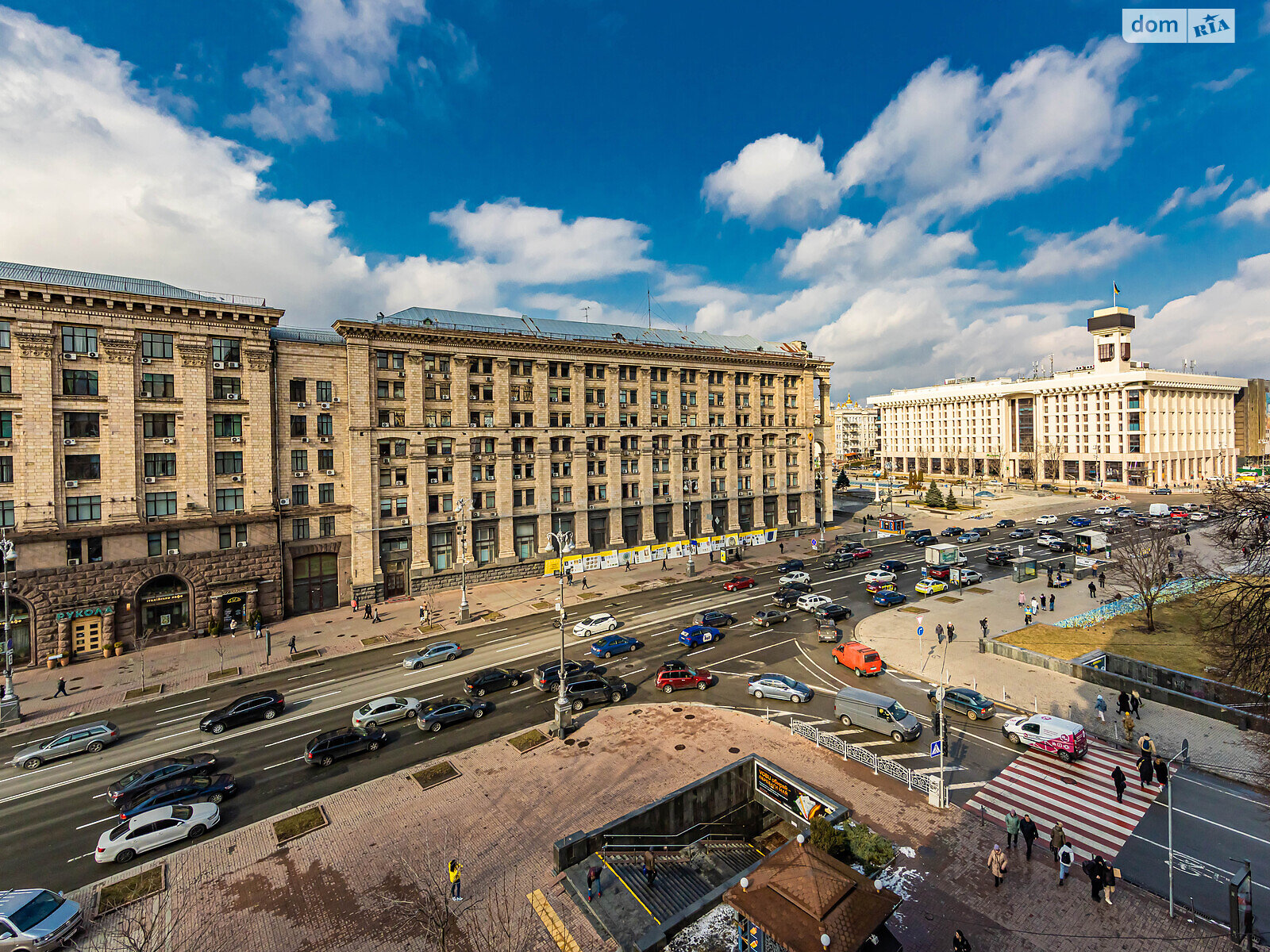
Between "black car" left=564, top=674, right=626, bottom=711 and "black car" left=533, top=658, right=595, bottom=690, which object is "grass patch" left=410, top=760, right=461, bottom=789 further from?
"black car" left=533, top=658, right=595, bottom=690

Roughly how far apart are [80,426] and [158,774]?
33.5 metres

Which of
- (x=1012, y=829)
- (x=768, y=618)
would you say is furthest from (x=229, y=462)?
(x=1012, y=829)

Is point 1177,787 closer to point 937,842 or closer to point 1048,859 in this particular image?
point 1048,859

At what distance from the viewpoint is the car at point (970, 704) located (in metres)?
30.2

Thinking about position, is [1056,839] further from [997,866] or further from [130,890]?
[130,890]

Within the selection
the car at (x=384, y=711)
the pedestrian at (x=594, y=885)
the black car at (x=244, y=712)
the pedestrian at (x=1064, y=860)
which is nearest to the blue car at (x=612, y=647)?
the car at (x=384, y=711)

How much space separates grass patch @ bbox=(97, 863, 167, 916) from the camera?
1872cm

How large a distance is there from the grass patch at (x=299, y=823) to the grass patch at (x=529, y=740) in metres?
8.57

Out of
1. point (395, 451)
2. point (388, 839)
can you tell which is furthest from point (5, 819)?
point (395, 451)

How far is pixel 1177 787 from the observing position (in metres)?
23.8

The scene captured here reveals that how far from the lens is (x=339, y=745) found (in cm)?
2752

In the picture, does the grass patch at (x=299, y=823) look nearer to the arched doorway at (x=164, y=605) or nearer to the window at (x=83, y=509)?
the arched doorway at (x=164, y=605)

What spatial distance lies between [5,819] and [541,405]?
1946 inches

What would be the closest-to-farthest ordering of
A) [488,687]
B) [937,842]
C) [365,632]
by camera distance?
[937,842] < [488,687] < [365,632]
